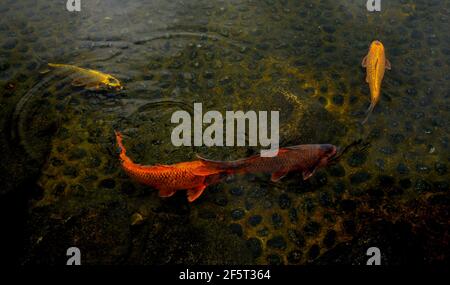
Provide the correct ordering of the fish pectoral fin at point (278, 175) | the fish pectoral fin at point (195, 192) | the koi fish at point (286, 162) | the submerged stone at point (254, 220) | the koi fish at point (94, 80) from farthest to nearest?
the koi fish at point (94, 80) < the submerged stone at point (254, 220) < the fish pectoral fin at point (278, 175) < the fish pectoral fin at point (195, 192) < the koi fish at point (286, 162)

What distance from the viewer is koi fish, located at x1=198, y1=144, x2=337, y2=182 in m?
3.99

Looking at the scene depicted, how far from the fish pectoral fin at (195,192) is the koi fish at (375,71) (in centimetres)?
249

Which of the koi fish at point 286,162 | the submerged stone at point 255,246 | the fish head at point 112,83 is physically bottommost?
the submerged stone at point 255,246

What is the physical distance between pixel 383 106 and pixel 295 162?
2041mm

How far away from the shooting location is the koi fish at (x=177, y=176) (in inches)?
158

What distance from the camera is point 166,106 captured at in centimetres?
546

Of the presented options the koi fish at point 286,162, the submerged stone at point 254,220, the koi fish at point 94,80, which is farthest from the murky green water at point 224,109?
the koi fish at point 286,162

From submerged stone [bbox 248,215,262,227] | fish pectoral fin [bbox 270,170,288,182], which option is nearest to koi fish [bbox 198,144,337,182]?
fish pectoral fin [bbox 270,170,288,182]

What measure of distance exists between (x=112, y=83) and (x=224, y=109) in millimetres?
1653

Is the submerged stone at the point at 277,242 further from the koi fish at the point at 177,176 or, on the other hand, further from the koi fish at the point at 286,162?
the koi fish at the point at 177,176

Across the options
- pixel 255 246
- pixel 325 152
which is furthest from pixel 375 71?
pixel 255 246

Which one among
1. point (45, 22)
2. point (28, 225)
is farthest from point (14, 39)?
point (28, 225)

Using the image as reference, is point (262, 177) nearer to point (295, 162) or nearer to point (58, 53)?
point (295, 162)

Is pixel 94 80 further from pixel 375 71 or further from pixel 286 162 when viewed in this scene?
pixel 375 71
